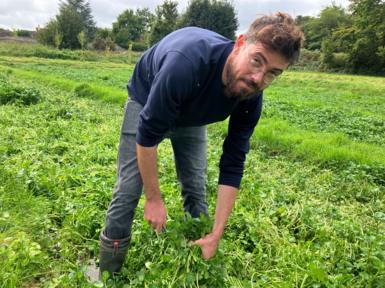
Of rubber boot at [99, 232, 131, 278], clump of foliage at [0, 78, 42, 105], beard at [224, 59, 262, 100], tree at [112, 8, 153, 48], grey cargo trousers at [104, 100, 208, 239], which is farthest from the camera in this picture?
tree at [112, 8, 153, 48]

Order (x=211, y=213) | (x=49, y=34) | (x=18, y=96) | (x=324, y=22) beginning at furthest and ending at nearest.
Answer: (x=324, y=22), (x=49, y=34), (x=18, y=96), (x=211, y=213)

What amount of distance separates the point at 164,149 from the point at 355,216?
278 centimetres

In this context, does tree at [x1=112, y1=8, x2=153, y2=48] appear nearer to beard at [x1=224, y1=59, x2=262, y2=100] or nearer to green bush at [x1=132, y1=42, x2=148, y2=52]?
green bush at [x1=132, y1=42, x2=148, y2=52]

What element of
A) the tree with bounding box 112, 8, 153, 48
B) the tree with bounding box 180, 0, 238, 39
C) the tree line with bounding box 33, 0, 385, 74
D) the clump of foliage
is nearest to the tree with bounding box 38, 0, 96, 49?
the tree line with bounding box 33, 0, 385, 74

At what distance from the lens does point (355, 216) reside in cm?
393

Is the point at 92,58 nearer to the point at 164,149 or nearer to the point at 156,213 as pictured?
the point at 164,149

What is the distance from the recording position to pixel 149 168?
2064mm

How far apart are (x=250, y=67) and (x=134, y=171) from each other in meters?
0.95

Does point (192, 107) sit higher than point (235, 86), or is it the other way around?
point (235, 86)

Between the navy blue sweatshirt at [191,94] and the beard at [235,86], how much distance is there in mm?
46

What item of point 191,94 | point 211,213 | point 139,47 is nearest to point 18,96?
point 211,213

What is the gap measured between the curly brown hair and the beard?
0.59ft

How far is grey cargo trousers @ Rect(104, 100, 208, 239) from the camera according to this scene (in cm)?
234

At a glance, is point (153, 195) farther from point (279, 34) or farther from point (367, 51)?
point (367, 51)
